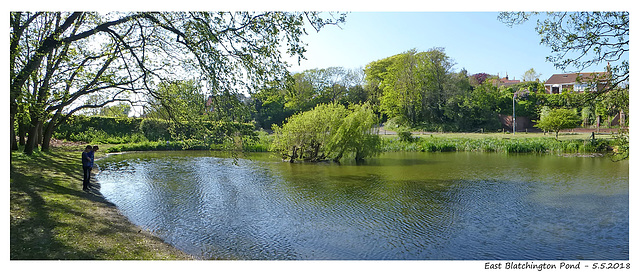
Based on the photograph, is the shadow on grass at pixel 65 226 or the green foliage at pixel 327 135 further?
the green foliage at pixel 327 135

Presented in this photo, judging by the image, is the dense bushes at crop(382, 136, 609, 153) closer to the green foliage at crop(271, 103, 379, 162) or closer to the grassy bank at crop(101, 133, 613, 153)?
the grassy bank at crop(101, 133, 613, 153)

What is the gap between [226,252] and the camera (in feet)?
23.1

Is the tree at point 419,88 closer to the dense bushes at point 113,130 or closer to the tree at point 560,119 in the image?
the tree at point 560,119

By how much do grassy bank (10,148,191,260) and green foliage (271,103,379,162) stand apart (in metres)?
11.1

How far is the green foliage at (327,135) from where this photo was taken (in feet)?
68.1

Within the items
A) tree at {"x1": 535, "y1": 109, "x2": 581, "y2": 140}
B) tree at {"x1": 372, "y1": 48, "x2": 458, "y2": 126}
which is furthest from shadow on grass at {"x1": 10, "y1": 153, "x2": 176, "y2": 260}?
tree at {"x1": 372, "y1": 48, "x2": 458, "y2": 126}

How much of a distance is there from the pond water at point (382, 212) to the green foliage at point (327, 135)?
348cm

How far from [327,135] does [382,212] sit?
36.8 feet

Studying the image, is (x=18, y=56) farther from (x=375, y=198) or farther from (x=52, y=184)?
(x=375, y=198)

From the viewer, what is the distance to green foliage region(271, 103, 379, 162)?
2075 centimetres

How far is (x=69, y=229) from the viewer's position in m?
7.06

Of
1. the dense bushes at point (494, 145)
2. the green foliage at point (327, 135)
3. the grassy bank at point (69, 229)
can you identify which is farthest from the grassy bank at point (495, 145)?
the grassy bank at point (69, 229)

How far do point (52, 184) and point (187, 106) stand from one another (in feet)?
14.2
